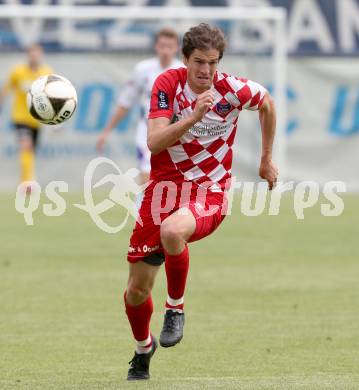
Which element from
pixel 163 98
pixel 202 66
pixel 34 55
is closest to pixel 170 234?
pixel 163 98

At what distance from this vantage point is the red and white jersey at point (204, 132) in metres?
6.74

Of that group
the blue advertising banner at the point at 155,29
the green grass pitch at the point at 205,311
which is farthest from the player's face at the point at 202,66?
the blue advertising banner at the point at 155,29

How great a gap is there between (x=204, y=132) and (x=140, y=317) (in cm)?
113

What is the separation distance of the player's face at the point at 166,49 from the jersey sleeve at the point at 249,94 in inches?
205

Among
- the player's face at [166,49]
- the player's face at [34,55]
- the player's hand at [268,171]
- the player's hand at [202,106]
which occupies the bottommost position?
the player's face at [34,55]

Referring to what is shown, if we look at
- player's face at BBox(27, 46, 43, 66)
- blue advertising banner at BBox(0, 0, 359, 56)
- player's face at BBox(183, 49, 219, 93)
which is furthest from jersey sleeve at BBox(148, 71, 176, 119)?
blue advertising banner at BBox(0, 0, 359, 56)

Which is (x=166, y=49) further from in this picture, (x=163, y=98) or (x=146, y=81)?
(x=163, y=98)

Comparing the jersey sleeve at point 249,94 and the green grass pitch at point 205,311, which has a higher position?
the jersey sleeve at point 249,94

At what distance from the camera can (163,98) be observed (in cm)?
665

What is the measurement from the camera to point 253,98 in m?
6.89

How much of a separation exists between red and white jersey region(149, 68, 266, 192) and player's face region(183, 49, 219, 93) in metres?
0.15

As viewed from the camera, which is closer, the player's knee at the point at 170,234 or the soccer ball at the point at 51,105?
the player's knee at the point at 170,234

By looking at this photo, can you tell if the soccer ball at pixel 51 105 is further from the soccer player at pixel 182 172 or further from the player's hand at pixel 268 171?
the player's hand at pixel 268 171

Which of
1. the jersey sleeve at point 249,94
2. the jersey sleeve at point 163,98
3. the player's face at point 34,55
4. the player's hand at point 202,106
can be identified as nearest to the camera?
the player's hand at point 202,106
